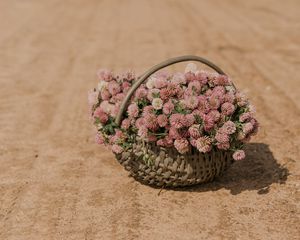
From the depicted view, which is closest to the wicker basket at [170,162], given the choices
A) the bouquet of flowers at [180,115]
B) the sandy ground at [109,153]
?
the bouquet of flowers at [180,115]

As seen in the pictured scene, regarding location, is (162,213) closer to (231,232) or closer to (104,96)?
(231,232)

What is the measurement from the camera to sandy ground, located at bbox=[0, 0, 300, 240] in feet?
16.4

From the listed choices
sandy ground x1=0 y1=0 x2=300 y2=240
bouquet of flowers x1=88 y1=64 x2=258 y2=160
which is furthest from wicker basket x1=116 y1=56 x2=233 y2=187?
sandy ground x1=0 y1=0 x2=300 y2=240

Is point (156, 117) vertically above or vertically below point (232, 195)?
above

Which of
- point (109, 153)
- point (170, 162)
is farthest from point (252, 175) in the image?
point (109, 153)

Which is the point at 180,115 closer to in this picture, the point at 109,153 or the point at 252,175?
the point at 252,175

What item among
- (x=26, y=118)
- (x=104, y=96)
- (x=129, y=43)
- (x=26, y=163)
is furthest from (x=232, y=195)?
(x=129, y=43)

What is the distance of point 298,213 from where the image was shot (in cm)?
510

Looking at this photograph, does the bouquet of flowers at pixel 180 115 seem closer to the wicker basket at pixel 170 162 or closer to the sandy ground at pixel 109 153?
the wicker basket at pixel 170 162

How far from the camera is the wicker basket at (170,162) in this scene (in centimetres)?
509

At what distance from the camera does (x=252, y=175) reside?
582 cm

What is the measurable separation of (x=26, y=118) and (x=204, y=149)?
3.35m

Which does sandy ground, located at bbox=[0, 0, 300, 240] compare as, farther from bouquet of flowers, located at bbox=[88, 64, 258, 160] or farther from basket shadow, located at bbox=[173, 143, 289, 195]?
bouquet of flowers, located at bbox=[88, 64, 258, 160]

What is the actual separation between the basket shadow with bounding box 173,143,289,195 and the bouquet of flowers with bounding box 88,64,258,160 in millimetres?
464
